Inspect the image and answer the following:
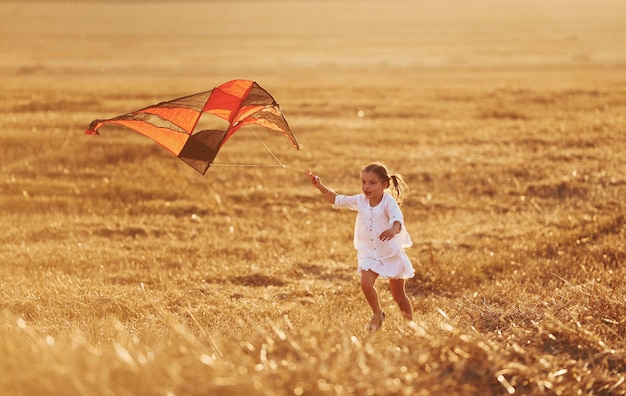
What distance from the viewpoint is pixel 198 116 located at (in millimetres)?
9195

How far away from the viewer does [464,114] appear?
953 inches

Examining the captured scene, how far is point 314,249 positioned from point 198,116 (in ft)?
14.4

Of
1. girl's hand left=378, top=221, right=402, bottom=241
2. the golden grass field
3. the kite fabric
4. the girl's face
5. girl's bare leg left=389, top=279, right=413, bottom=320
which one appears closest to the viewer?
the golden grass field

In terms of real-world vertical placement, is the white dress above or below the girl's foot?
above

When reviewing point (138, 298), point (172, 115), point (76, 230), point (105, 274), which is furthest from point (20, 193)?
point (172, 115)

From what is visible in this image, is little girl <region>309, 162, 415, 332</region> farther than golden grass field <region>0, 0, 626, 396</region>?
Yes

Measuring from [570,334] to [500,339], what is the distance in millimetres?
478

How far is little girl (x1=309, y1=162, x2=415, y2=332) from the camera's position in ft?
27.2

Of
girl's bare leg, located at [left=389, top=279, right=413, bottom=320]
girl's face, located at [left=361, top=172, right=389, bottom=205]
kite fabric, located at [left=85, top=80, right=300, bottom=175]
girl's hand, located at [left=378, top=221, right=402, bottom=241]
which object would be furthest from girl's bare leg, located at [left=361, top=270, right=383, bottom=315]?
kite fabric, located at [left=85, top=80, right=300, bottom=175]

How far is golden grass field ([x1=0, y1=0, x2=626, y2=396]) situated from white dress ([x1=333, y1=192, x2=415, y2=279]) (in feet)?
1.67

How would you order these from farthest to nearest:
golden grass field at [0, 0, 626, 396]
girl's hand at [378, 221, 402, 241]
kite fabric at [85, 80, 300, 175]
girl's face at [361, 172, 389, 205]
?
kite fabric at [85, 80, 300, 175] → girl's face at [361, 172, 389, 205] → girl's hand at [378, 221, 402, 241] → golden grass field at [0, 0, 626, 396]

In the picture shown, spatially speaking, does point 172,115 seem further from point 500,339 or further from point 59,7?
point 59,7

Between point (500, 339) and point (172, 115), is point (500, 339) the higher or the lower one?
the lower one

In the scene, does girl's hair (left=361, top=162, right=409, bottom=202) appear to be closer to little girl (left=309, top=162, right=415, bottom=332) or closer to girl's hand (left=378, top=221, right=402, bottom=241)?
little girl (left=309, top=162, right=415, bottom=332)
